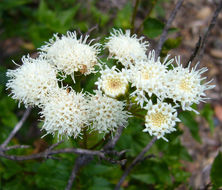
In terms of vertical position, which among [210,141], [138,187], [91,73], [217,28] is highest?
[217,28]

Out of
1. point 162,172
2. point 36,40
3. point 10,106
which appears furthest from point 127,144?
point 36,40

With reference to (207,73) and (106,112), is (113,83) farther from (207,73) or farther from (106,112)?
(207,73)

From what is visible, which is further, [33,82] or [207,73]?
[207,73]

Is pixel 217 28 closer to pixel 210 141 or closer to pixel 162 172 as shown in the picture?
pixel 210 141

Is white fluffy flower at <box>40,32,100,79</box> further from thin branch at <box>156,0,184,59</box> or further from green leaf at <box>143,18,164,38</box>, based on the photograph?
green leaf at <box>143,18,164,38</box>

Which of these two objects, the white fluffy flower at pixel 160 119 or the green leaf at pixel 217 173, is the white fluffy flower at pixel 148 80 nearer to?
the white fluffy flower at pixel 160 119

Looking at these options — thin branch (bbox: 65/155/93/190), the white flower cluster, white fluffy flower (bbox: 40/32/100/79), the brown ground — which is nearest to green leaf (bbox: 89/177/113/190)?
thin branch (bbox: 65/155/93/190)

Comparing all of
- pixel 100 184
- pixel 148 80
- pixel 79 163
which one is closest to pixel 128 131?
pixel 79 163
